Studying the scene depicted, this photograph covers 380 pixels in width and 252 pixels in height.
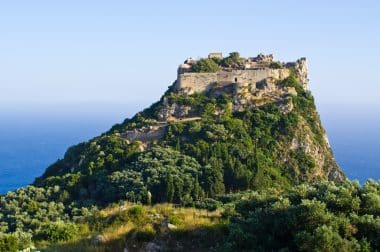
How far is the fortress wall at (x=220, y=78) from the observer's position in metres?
56.5

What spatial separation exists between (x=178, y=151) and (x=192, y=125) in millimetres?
4121

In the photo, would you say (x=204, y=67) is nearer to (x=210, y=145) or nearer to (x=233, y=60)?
(x=233, y=60)

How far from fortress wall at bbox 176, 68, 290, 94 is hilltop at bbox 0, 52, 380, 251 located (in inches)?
4.1

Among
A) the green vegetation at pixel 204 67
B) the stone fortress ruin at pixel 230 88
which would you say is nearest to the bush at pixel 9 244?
the stone fortress ruin at pixel 230 88

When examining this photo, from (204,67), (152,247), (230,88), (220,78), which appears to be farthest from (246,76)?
(152,247)

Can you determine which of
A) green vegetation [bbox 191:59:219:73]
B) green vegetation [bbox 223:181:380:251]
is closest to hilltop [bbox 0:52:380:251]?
green vegetation [bbox 223:181:380:251]

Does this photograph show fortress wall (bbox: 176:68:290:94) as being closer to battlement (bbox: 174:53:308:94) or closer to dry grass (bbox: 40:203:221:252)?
battlement (bbox: 174:53:308:94)

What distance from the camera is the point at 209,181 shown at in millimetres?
41906

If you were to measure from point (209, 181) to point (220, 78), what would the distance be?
1800 cm

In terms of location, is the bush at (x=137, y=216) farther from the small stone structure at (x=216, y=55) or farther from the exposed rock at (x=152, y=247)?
the small stone structure at (x=216, y=55)

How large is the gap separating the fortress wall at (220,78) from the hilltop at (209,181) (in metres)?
0.11

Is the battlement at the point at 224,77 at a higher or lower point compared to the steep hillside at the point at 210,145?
higher

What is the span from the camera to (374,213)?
9.81 m

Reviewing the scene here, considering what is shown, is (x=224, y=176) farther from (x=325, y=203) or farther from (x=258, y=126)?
(x=325, y=203)
